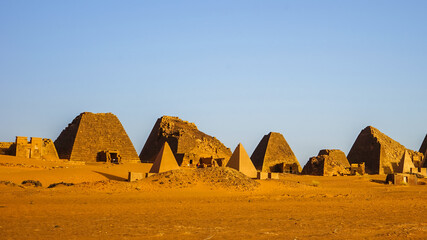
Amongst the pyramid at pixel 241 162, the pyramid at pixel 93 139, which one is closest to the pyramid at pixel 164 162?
the pyramid at pixel 241 162

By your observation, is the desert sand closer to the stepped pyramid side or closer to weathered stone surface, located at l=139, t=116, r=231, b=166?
the stepped pyramid side

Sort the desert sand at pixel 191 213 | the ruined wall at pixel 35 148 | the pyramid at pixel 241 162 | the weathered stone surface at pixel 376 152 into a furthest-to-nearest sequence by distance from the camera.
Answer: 1. the weathered stone surface at pixel 376 152
2. the ruined wall at pixel 35 148
3. the pyramid at pixel 241 162
4. the desert sand at pixel 191 213

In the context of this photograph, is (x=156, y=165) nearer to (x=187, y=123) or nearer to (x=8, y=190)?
(x=8, y=190)

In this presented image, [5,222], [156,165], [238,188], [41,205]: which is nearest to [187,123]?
[156,165]

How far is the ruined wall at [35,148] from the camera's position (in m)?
32.0

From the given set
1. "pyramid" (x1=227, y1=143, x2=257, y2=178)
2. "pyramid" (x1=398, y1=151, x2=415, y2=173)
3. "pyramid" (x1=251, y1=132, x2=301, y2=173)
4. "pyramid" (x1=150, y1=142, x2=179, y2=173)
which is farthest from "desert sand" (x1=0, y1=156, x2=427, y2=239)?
"pyramid" (x1=251, y1=132, x2=301, y2=173)

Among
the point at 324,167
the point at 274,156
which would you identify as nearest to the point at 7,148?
the point at 324,167

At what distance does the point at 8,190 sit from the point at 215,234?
1067 centimetres

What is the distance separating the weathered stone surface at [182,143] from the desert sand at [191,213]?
1769 cm

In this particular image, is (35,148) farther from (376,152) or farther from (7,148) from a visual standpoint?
(376,152)

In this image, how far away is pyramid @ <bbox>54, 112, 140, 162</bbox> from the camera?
33.9 meters

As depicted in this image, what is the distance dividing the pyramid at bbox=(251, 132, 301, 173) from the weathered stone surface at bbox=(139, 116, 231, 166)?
3.52 m

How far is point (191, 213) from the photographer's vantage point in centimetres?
1286

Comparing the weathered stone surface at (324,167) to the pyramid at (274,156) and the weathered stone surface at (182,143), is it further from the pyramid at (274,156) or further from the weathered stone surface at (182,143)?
the weathered stone surface at (182,143)
